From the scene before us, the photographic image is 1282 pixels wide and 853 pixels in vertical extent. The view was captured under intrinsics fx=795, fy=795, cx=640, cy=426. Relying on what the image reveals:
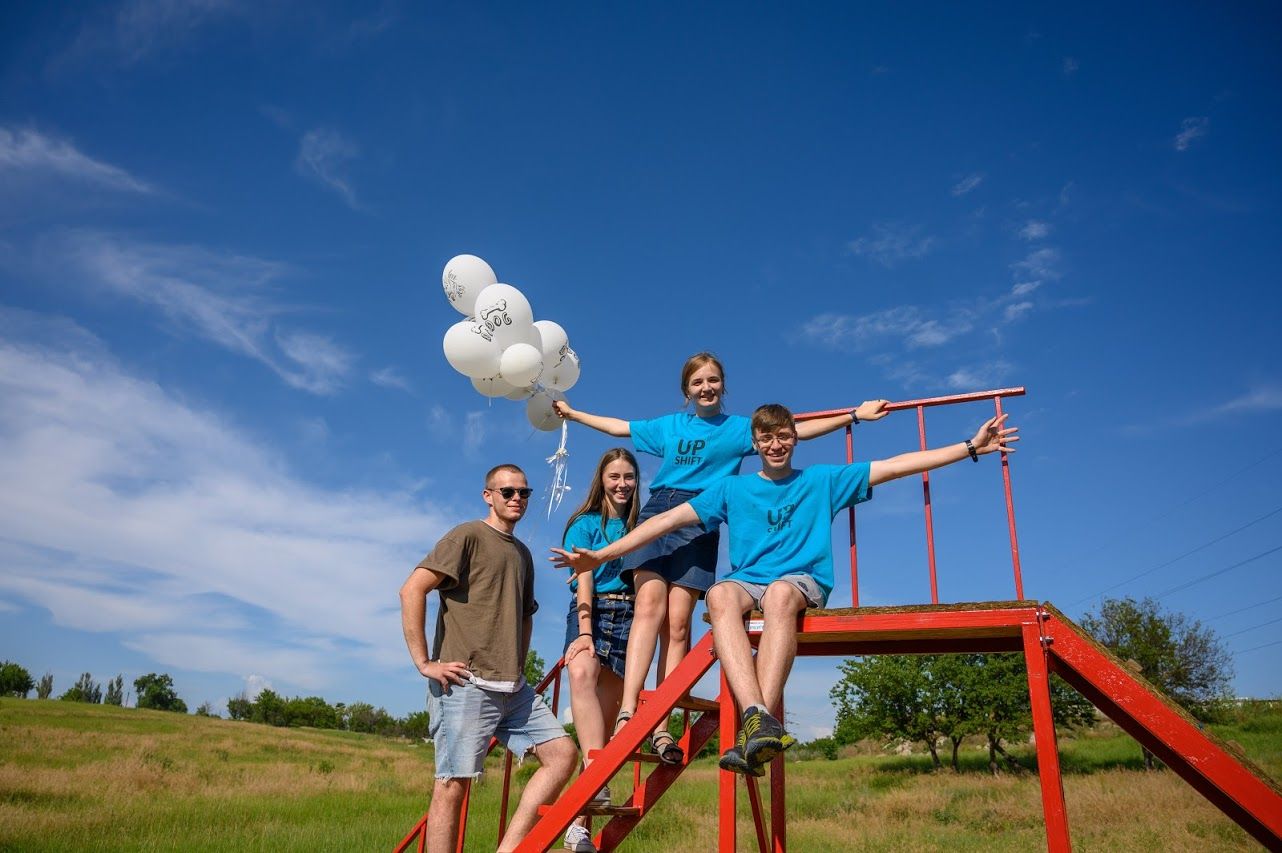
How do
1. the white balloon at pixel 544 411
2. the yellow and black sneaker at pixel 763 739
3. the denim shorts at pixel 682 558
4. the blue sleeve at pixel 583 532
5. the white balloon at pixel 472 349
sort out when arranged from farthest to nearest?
1. the white balloon at pixel 544 411
2. the white balloon at pixel 472 349
3. the blue sleeve at pixel 583 532
4. the denim shorts at pixel 682 558
5. the yellow and black sneaker at pixel 763 739

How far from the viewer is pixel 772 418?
451 centimetres

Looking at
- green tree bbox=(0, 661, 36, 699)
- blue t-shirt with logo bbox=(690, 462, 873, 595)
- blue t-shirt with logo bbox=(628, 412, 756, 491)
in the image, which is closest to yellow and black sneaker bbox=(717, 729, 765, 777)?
blue t-shirt with logo bbox=(690, 462, 873, 595)

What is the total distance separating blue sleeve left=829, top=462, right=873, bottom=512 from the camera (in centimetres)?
441

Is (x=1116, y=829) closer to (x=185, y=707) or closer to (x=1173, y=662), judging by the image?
(x=1173, y=662)

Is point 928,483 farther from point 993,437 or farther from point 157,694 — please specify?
point 157,694

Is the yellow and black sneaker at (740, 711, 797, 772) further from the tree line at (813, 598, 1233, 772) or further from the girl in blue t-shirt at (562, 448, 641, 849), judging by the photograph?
the tree line at (813, 598, 1233, 772)

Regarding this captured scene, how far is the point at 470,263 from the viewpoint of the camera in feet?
21.4

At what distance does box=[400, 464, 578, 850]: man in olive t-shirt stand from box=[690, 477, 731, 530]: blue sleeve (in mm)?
1124

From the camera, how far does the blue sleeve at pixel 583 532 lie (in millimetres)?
5309

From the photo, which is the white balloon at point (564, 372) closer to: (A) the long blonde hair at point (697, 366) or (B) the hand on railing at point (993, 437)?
(A) the long blonde hair at point (697, 366)

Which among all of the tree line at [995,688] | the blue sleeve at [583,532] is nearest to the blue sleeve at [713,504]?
the blue sleeve at [583,532]

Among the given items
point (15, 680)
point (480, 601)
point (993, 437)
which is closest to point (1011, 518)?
point (993, 437)

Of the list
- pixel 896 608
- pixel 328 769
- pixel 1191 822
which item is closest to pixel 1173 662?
pixel 1191 822

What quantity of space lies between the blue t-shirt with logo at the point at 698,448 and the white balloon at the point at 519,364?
51.1 inches
